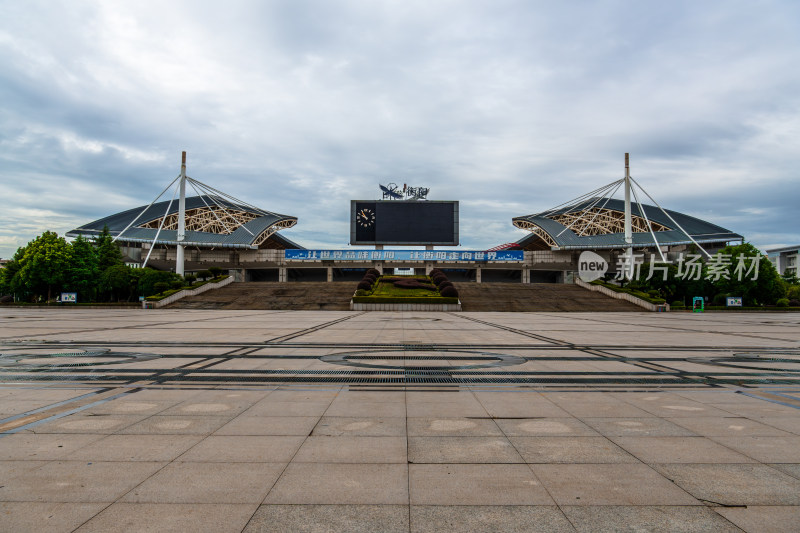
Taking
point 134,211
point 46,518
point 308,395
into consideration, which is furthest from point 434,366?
point 134,211

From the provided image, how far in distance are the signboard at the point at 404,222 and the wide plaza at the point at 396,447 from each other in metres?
60.3

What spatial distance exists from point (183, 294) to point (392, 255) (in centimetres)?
3295

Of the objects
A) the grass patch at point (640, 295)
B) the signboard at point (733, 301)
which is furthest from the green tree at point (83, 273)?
the signboard at point (733, 301)

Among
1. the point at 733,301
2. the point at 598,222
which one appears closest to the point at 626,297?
the point at 733,301

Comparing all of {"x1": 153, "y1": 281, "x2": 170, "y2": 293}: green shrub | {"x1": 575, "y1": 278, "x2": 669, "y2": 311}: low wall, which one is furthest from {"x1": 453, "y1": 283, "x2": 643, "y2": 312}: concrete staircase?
{"x1": 153, "y1": 281, "x2": 170, "y2": 293}: green shrub

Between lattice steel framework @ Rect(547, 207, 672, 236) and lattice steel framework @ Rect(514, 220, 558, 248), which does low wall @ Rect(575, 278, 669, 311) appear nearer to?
lattice steel framework @ Rect(514, 220, 558, 248)

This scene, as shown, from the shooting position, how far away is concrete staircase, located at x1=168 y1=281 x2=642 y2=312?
136 feet

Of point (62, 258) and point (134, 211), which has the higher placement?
point (134, 211)

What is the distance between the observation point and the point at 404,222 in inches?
2785

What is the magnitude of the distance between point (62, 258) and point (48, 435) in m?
51.5

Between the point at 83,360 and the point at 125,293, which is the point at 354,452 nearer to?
the point at 83,360

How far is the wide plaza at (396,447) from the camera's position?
3572 mm

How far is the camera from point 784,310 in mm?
46062

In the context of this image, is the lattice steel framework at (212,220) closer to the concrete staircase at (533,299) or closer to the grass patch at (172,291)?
the grass patch at (172,291)
